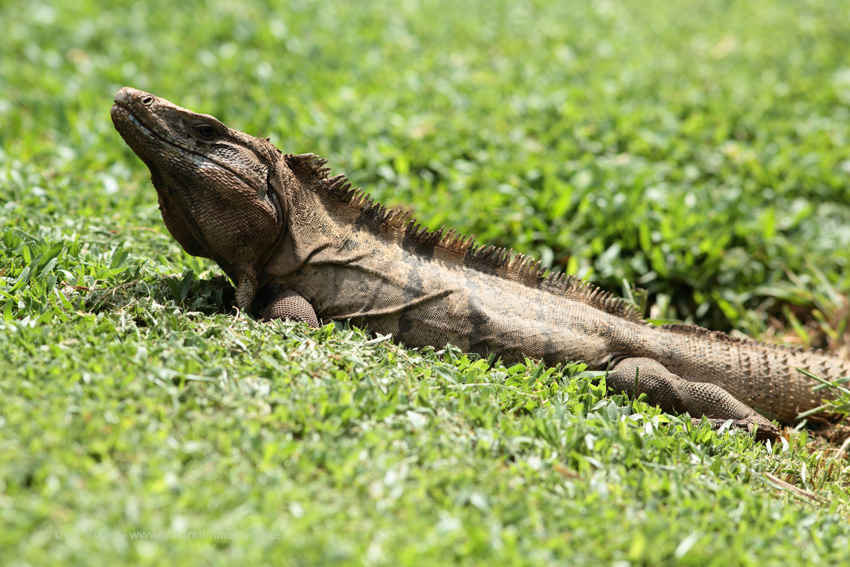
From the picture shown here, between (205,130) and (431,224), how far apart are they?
223 cm

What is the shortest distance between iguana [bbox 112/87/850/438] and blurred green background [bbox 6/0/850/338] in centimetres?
114

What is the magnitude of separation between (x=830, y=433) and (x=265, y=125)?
548cm

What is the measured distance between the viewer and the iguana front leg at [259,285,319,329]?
3.90 metres

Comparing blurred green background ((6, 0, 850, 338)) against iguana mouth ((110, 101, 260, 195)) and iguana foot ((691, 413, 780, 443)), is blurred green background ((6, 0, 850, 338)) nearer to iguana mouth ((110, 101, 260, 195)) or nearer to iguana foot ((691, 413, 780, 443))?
iguana foot ((691, 413, 780, 443))

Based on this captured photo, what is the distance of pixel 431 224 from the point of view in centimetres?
566

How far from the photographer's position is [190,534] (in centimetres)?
239

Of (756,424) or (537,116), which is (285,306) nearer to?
(756,424)

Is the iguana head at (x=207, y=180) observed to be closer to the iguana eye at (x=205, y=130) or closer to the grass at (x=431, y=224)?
the iguana eye at (x=205, y=130)

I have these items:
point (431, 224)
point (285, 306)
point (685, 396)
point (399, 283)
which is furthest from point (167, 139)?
point (685, 396)

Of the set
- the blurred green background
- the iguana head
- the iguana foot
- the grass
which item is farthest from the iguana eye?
the iguana foot

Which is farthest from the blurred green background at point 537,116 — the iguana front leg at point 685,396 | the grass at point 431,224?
the iguana front leg at point 685,396

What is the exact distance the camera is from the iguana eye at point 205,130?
3.86 meters

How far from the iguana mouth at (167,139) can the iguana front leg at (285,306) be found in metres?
0.65

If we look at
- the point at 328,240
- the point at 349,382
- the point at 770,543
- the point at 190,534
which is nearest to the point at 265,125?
the point at 328,240
